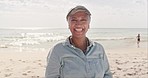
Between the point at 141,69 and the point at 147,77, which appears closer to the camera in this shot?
the point at 147,77

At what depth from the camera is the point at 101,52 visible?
2.48m

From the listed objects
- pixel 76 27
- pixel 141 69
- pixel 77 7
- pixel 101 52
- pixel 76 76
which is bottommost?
pixel 141 69

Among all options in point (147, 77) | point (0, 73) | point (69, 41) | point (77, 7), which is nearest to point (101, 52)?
point (69, 41)

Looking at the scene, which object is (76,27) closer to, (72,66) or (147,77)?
(72,66)

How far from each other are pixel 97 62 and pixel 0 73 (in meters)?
7.49

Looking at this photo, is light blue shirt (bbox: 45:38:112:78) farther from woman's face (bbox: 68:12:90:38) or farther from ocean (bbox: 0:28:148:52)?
ocean (bbox: 0:28:148:52)

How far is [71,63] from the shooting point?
233 centimetres

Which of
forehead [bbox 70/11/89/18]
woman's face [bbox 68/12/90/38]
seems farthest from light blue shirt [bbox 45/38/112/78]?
forehead [bbox 70/11/89/18]

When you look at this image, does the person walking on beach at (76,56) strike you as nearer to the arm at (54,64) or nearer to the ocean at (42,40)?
the arm at (54,64)

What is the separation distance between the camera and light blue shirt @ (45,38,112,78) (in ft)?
7.55

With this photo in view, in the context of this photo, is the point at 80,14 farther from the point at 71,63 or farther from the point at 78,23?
the point at 71,63

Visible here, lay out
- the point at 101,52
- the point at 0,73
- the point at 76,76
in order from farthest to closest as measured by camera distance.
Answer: the point at 0,73 < the point at 101,52 < the point at 76,76

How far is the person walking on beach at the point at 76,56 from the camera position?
90.8 inches

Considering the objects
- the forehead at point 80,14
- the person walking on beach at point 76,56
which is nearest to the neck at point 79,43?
the person walking on beach at point 76,56
